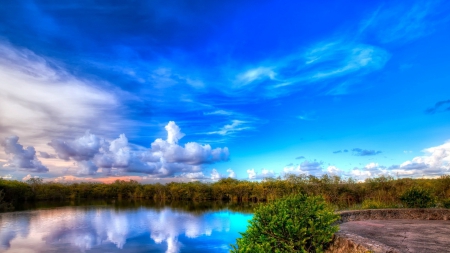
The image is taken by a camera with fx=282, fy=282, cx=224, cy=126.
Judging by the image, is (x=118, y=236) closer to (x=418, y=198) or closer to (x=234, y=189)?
(x=418, y=198)

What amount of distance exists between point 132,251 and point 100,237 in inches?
181

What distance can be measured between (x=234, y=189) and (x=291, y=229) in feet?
153

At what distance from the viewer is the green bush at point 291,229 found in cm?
415

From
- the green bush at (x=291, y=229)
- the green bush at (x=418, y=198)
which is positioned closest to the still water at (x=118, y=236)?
the green bush at (x=418, y=198)

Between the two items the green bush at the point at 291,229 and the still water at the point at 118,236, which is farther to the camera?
the still water at the point at 118,236

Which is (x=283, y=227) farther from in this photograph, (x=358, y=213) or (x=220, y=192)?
(x=220, y=192)

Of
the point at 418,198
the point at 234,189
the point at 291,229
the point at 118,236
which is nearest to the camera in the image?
the point at 291,229

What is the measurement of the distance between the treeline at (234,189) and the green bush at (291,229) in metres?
17.0

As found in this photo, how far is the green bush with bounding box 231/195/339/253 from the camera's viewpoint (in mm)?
4148

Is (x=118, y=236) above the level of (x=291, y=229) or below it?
below

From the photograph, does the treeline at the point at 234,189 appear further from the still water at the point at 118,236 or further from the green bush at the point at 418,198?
the green bush at the point at 418,198

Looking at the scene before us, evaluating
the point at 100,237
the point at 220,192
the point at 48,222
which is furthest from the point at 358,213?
the point at 220,192

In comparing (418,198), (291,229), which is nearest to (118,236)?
(291,229)

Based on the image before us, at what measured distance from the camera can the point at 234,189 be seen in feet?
164
